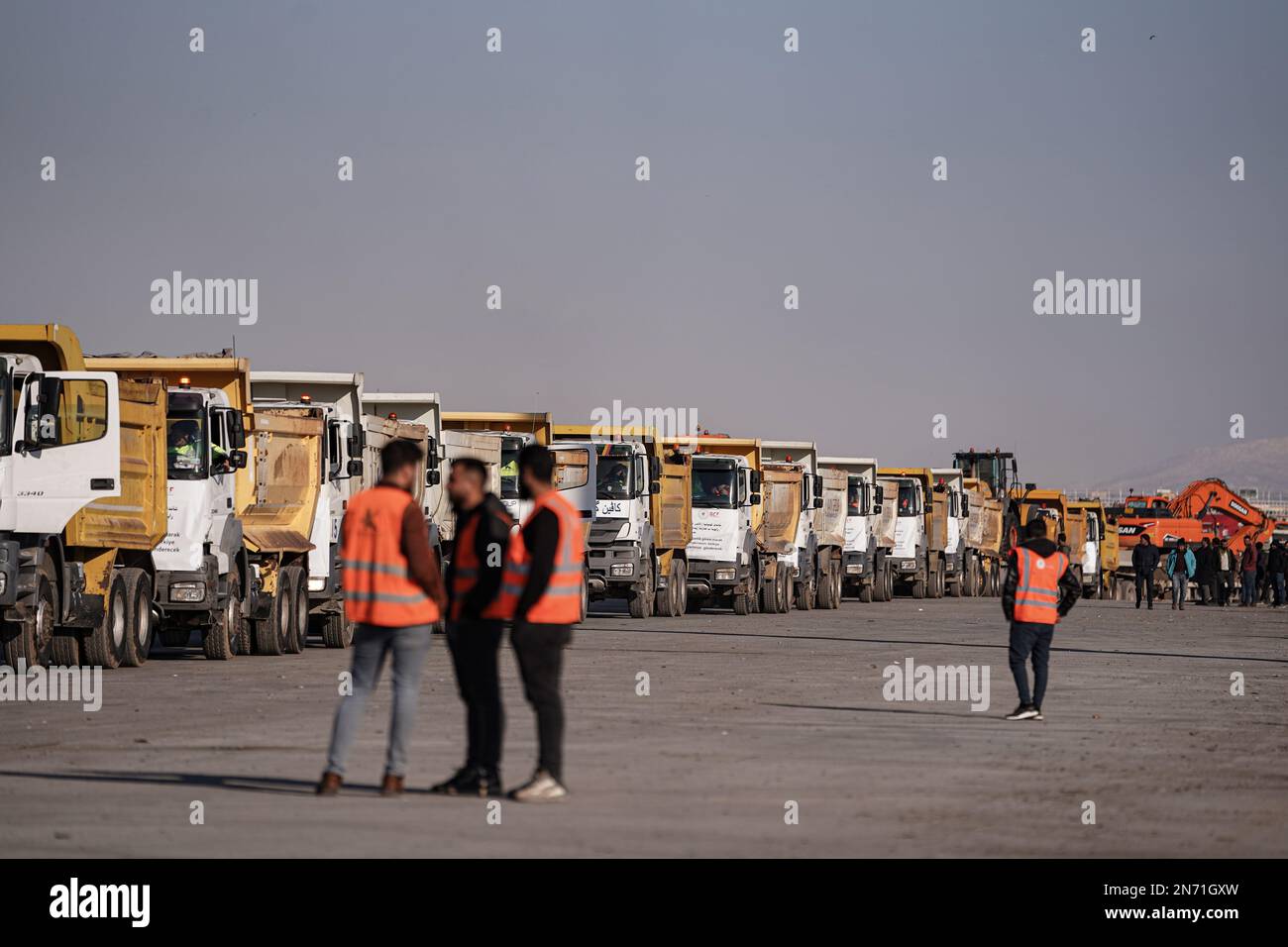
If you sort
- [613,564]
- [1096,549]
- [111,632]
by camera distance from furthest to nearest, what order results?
1. [1096,549]
2. [613,564]
3. [111,632]

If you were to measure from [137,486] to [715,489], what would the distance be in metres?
19.6

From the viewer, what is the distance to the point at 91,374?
65.4 ft

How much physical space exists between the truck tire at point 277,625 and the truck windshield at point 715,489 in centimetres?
1536

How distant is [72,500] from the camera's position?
19766 mm

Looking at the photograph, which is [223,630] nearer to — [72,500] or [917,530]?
[72,500]

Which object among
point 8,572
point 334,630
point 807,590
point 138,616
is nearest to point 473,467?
point 8,572

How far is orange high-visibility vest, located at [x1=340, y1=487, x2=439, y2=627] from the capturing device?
10719 millimetres

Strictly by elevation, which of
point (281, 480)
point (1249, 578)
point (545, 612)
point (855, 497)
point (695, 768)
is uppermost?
point (855, 497)

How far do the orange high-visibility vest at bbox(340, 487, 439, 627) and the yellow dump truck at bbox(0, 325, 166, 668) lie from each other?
9.02 metres

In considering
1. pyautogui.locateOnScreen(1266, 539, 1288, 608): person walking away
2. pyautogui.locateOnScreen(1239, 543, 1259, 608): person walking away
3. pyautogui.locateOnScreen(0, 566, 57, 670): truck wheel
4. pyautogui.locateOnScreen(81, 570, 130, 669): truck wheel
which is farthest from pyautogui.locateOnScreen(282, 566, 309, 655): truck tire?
pyautogui.locateOnScreen(1239, 543, 1259, 608): person walking away

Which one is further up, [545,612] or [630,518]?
[630,518]

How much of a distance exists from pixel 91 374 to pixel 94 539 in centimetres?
164

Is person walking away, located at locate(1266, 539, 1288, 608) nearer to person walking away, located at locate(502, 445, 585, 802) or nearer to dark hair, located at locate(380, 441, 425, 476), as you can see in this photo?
person walking away, located at locate(502, 445, 585, 802)
